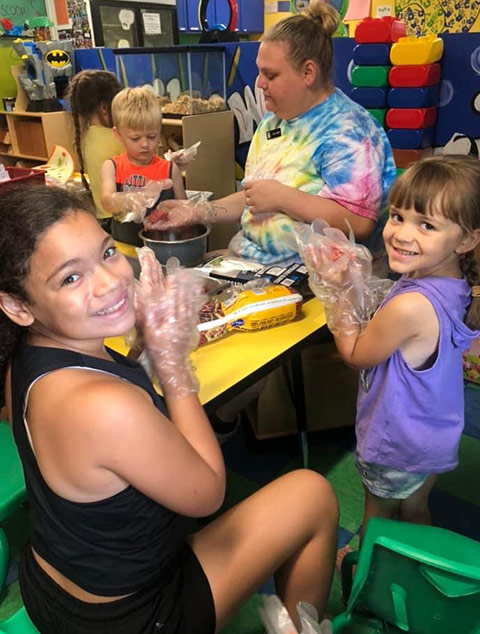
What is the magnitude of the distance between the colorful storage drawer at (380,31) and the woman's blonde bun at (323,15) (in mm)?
1037

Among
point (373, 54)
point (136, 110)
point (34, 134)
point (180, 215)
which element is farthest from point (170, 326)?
point (34, 134)

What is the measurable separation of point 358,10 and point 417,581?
14.1ft

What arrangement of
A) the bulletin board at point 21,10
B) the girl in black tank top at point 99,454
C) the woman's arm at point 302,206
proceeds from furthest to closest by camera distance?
the bulletin board at point 21,10
the woman's arm at point 302,206
the girl in black tank top at point 99,454

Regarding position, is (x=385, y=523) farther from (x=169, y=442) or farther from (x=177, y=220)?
(x=177, y=220)

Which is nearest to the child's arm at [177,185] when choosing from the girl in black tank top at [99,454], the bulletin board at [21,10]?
the girl in black tank top at [99,454]

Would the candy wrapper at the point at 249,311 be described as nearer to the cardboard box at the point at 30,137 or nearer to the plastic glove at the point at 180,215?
the plastic glove at the point at 180,215

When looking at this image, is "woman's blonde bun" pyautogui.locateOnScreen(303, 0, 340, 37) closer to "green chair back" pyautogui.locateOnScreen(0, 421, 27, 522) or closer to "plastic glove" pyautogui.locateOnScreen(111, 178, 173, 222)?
"plastic glove" pyautogui.locateOnScreen(111, 178, 173, 222)

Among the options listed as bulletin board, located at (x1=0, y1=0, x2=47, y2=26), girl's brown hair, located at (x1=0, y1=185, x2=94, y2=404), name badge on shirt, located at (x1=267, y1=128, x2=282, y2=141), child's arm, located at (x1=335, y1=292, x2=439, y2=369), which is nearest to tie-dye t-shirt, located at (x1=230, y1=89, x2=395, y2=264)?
name badge on shirt, located at (x1=267, y1=128, x2=282, y2=141)

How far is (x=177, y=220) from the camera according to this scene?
1671 mm

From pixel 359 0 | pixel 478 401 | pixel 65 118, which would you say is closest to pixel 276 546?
pixel 478 401

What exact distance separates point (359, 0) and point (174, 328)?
4.01 meters

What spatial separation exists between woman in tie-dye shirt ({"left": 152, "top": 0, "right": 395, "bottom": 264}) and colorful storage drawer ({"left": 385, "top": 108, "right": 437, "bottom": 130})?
1.01 metres

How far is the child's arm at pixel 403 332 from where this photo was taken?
103 cm

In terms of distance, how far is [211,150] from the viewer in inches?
122
